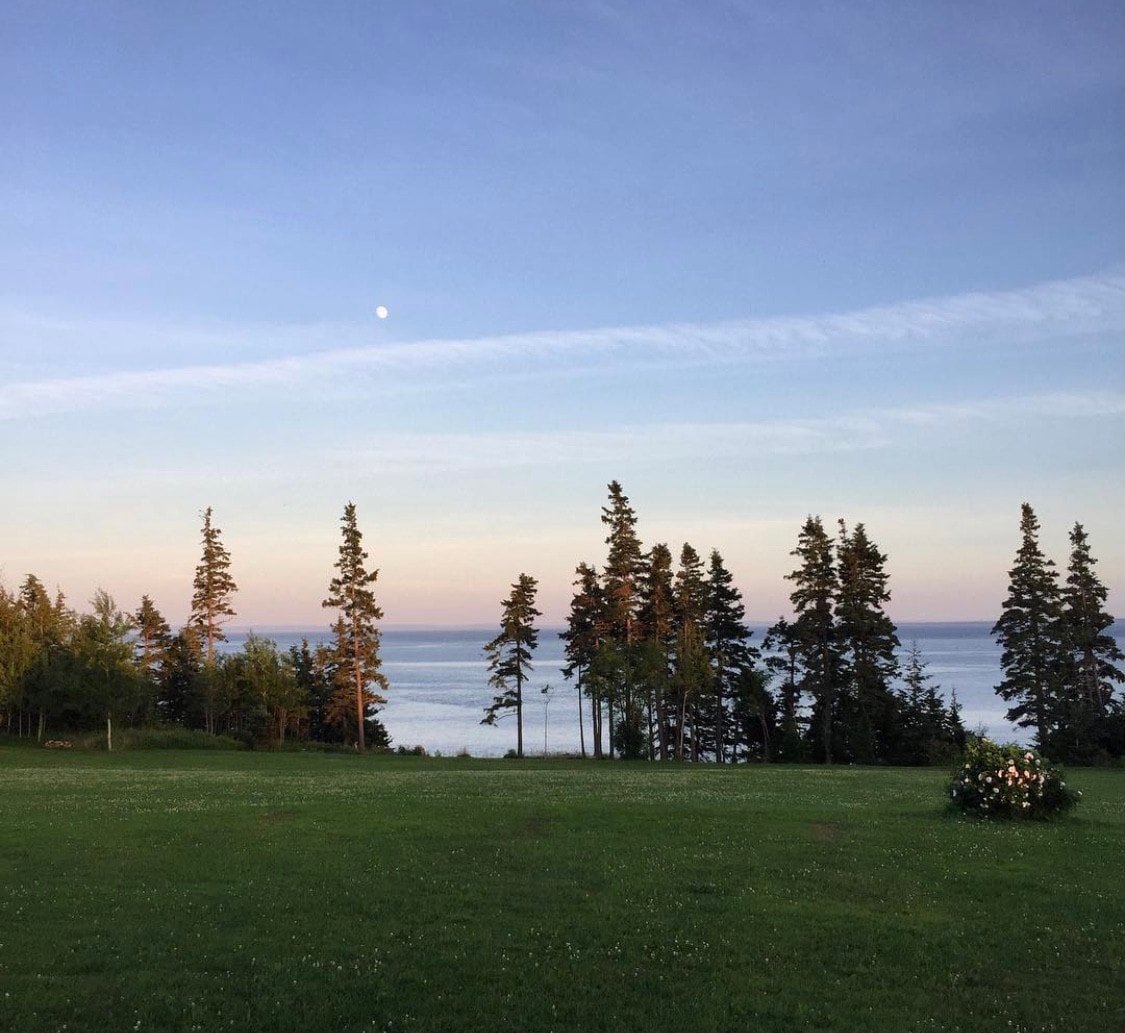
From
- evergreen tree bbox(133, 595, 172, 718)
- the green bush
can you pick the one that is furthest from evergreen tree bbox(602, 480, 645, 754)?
evergreen tree bbox(133, 595, 172, 718)

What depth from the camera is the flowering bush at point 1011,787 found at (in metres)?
22.7

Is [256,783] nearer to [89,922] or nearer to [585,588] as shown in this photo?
[89,922]

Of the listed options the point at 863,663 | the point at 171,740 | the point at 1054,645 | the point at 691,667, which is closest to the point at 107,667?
the point at 171,740

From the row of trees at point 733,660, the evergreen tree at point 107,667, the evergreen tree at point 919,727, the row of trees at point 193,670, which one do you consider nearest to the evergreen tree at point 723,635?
the row of trees at point 733,660

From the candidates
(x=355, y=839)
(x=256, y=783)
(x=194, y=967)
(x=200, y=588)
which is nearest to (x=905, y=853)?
(x=355, y=839)

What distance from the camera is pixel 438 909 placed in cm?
1383

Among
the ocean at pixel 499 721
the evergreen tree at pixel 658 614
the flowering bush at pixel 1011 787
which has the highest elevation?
the evergreen tree at pixel 658 614

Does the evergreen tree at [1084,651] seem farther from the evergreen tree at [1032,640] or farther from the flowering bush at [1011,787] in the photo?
the flowering bush at [1011,787]

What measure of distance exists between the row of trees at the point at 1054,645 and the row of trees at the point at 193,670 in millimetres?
45126

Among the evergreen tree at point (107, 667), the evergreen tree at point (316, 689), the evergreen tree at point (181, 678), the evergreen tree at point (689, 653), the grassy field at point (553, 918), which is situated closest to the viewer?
the grassy field at point (553, 918)

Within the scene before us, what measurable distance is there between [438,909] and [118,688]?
161ft

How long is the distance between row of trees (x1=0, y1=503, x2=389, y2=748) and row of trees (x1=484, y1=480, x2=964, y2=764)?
11424 mm

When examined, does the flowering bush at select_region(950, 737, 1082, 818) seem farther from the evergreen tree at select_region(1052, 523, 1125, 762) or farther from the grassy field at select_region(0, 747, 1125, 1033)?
the evergreen tree at select_region(1052, 523, 1125, 762)

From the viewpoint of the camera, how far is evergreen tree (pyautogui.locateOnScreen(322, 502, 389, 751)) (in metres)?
69.4
